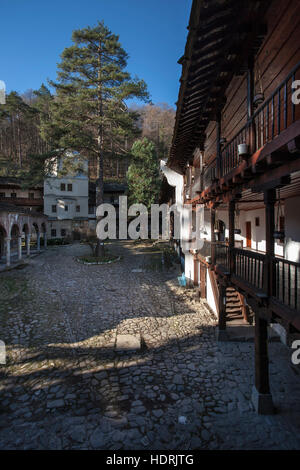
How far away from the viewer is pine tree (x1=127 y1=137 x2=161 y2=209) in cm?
3259

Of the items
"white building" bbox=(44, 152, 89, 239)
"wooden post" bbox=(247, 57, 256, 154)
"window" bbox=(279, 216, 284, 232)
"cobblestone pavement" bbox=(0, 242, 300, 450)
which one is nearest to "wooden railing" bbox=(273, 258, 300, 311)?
"wooden post" bbox=(247, 57, 256, 154)

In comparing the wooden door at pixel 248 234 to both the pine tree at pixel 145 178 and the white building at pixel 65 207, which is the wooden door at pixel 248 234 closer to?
the pine tree at pixel 145 178

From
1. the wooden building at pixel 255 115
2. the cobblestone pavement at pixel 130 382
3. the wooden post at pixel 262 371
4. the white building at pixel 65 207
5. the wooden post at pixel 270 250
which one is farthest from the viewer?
the white building at pixel 65 207

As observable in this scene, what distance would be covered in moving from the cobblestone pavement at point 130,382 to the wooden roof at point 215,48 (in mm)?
7997

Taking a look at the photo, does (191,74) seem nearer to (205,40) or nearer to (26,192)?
→ (205,40)

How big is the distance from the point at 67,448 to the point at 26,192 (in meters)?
42.1

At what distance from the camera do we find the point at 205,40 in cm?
494

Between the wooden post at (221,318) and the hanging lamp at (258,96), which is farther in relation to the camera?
the wooden post at (221,318)

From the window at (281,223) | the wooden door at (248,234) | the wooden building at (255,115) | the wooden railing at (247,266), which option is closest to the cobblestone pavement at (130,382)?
the wooden building at (255,115)

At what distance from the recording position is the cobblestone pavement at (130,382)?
17.2ft

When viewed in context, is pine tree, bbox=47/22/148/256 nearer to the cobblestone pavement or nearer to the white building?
the cobblestone pavement

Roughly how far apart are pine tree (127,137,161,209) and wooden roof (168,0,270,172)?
79.8ft

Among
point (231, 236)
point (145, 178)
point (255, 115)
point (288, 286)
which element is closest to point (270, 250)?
point (288, 286)

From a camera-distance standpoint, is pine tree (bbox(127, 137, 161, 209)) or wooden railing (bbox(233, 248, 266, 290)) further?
pine tree (bbox(127, 137, 161, 209))
